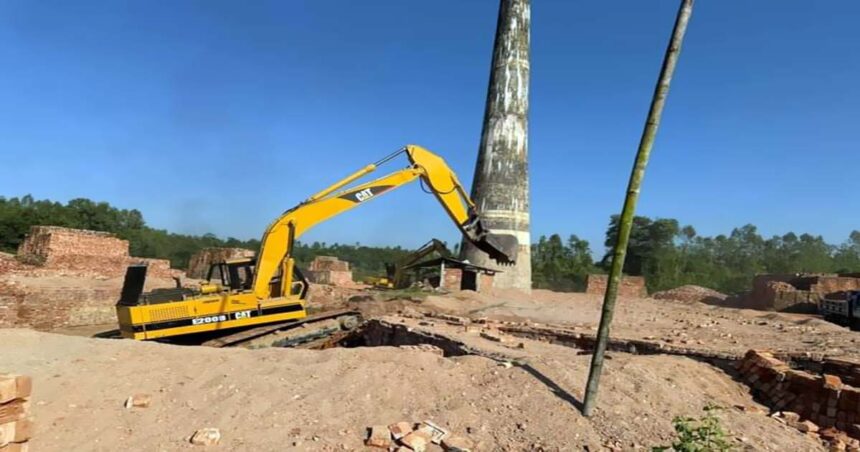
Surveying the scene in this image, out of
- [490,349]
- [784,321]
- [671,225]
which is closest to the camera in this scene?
[490,349]

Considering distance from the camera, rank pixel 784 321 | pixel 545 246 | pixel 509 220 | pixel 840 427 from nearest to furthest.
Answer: pixel 840 427 → pixel 784 321 → pixel 509 220 → pixel 545 246

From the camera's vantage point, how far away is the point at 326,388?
588 cm

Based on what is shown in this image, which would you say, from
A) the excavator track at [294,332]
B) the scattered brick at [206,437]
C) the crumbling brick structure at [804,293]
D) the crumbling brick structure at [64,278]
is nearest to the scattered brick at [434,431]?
the scattered brick at [206,437]

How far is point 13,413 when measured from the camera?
4031 millimetres

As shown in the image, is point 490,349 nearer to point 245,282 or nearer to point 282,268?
point 282,268

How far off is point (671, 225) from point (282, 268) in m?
40.4

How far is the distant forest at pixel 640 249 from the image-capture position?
35531 millimetres

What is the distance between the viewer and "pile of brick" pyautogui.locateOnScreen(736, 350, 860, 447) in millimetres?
5730

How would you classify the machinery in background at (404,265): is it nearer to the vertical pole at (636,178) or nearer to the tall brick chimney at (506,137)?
the tall brick chimney at (506,137)

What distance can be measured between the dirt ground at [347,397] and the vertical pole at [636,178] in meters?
0.47

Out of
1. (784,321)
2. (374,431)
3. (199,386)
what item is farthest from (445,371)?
(784,321)

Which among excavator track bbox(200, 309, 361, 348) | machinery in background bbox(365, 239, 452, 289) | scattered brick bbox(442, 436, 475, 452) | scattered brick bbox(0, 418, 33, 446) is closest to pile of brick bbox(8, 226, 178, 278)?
machinery in background bbox(365, 239, 452, 289)

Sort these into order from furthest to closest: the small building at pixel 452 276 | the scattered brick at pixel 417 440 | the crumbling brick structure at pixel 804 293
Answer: the crumbling brick structure at pixel 804 293 < the small building at pixel 452 276 < the scattered brick at pixel 417 440

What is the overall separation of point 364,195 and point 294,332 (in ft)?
9.08
